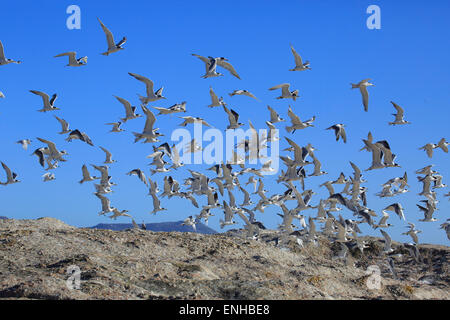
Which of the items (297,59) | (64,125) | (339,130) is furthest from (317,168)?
(64,125)

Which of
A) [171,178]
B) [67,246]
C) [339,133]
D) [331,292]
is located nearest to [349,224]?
[339,133]

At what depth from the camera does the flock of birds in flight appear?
84.3ft

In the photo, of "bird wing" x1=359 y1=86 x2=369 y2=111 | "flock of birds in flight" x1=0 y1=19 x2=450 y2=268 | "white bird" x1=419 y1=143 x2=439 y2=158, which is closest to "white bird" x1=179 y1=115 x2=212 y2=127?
"flock of birds in flight" x1=0 y1=19 x2=450 y2=268

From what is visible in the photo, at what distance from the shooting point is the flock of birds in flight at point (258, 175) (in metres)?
25.7

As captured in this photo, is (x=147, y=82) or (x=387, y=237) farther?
(x=387, y=237)

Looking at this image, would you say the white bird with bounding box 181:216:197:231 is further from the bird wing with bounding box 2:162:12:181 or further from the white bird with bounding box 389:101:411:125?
the white bird with bounding box 389:101:411:125

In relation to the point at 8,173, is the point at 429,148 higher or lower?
higher

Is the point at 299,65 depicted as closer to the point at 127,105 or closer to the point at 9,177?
the point at 127,105

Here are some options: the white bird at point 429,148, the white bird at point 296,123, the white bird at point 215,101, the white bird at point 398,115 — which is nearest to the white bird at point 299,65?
the white bird at point 296,123

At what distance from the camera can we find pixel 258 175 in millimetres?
29859

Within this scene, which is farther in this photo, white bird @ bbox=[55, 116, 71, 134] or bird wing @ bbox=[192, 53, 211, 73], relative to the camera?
white bird @ bbox=[55, 116, 71, 134]

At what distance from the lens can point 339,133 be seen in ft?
90.2
